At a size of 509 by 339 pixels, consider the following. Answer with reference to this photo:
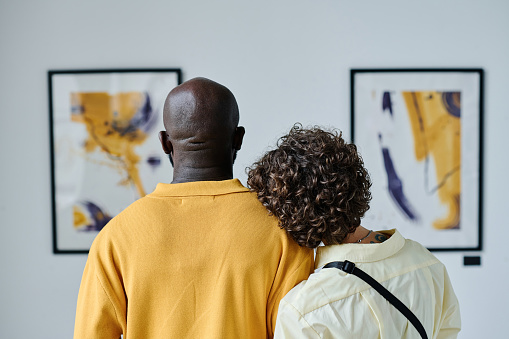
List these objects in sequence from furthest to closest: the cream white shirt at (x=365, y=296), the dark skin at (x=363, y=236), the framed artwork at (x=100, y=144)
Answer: the framed artwork at (x=100, y=144) → the dark skin at (x=363, y=236) → the cream white shirt at (x=365, y=296)

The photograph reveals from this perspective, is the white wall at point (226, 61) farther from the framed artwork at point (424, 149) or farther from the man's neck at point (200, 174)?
the man's neck at point (200, 174)

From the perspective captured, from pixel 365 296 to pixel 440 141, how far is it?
4.86 feet

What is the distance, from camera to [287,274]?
79 centimetres

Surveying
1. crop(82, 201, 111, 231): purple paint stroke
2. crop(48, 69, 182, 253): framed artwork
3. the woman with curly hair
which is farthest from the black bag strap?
crop(82, 201, 111, 231): purple paint stroke

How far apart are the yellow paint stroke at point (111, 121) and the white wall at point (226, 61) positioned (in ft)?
0.54

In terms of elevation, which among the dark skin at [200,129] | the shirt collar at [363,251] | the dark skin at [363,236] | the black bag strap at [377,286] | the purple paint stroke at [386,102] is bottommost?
the black bag strap at [377,286]

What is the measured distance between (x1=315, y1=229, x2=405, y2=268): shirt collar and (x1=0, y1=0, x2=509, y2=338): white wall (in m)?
1.20

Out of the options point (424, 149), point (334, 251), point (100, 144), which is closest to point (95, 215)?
point (100, 144)

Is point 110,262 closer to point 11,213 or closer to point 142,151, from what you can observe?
point 142,151

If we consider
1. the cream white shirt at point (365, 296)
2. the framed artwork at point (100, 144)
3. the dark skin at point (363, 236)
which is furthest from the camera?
the framed artwork at point (100, 144)

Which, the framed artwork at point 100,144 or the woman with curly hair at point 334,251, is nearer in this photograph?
the woman with curly hair at point 334,251

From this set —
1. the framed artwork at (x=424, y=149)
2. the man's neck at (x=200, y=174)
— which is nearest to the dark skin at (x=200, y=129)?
the man's neck at (x=200, y=174)

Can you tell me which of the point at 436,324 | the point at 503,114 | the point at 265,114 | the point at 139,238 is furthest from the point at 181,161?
the point at 503,114

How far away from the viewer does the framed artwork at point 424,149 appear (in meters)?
1.98
